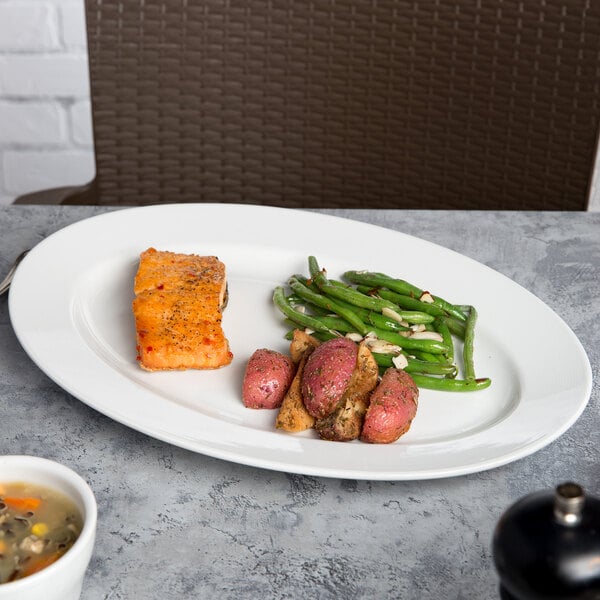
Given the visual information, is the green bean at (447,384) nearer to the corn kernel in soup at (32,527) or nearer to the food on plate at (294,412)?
the food on plate at (294,412)

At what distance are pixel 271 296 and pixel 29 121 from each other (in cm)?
215

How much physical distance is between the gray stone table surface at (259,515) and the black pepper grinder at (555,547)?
0.34 m

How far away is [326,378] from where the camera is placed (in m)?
1.22

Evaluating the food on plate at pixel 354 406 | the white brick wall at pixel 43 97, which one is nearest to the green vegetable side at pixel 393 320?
the food on plate at pixel 354 406

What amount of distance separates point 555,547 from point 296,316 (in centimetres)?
87

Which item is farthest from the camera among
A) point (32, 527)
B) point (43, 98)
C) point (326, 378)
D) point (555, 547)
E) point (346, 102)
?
point (43, 98)

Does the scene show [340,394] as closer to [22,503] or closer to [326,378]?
[326,378]

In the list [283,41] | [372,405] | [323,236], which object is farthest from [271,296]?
[283,41]

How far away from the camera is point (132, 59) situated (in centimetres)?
240

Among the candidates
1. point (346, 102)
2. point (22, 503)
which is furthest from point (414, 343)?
point (346, 102)

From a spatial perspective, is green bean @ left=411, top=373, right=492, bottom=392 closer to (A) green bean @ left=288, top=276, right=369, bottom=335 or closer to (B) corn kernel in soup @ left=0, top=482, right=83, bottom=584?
(A) green bean @ left=288, top=276, right=369, bottom=335

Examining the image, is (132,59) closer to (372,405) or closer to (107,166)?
(107,166)

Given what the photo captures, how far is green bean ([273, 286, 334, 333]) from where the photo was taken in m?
1.50

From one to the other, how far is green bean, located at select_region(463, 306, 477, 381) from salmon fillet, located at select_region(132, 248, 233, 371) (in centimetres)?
36
